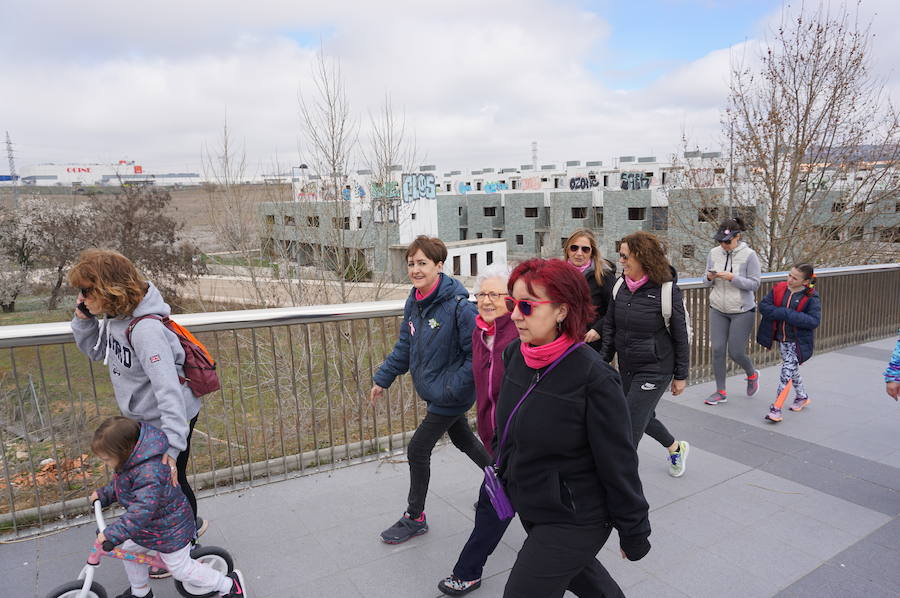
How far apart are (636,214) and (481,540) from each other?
5906 cm

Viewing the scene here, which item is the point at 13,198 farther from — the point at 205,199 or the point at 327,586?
the point at 327,586

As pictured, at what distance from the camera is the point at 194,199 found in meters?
20.6

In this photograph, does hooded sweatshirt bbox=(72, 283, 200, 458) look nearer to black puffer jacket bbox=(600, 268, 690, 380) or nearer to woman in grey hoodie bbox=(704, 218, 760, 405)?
black puffer jacket bbox=(600, 268, 690, 380)

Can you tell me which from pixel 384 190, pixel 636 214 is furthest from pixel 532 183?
pixel 384 190

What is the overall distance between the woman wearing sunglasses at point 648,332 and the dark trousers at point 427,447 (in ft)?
3.49

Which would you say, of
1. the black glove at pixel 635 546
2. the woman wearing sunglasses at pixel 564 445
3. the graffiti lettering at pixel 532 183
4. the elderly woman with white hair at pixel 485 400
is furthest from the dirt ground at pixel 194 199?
the graffiti lettering at pixel 532 183

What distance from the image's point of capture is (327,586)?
3.06 metres

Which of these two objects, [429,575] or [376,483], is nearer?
[429,575]

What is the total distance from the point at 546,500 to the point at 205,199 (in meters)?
17.0

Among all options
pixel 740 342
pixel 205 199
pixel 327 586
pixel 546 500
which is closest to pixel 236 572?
pixel 327 586

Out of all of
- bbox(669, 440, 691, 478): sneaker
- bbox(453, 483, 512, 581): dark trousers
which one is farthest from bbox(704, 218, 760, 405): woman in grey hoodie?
bbox(453, 483, 512, 581): dark trousers

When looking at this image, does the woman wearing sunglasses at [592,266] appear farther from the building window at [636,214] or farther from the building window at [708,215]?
the building window at [636,214]

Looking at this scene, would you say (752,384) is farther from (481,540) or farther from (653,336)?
(481,540)

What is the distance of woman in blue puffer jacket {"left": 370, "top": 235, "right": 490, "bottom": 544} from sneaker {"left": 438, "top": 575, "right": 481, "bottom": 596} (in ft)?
1.77
